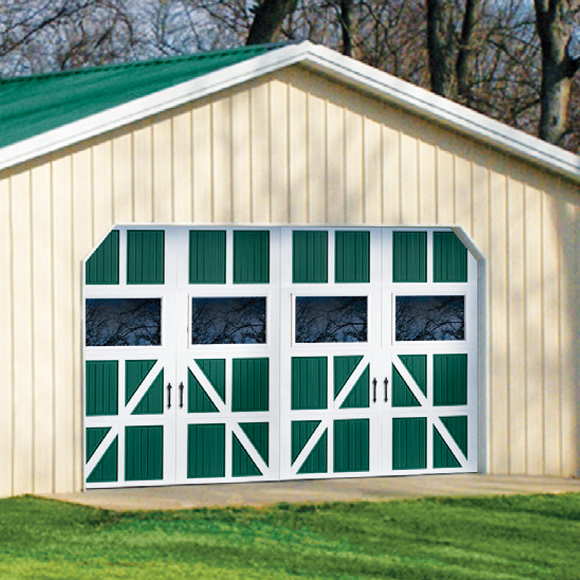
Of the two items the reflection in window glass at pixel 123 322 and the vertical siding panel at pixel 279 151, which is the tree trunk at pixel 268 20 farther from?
the reflection in window glass at pixel 123 322

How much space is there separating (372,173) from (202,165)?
5.30 feet

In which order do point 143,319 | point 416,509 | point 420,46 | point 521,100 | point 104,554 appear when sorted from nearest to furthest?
point 104,554, point 416,509, point 143,319, point 521,100, point 420,46

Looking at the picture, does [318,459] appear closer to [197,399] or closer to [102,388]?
[197,399]

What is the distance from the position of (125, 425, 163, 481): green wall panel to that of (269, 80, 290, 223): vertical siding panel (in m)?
2.12

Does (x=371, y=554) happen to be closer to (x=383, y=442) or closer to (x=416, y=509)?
(x=416, y=509)

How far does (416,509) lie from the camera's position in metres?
13.7

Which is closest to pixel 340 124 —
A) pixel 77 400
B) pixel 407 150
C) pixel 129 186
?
pixel 407 150

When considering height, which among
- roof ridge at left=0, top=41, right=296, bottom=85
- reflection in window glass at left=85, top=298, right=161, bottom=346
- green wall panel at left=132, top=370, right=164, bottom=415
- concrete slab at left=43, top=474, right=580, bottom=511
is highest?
roof ridge at left=0, top=41, right=296, bottom=85

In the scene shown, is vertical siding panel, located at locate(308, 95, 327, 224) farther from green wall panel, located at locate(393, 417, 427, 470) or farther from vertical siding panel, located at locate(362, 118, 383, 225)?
green wall panel, located at locate(393, 417, 427, 470)

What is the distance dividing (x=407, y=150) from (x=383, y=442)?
→ 2624mm

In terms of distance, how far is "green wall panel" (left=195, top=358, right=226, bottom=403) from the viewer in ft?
48.9

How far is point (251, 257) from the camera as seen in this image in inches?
592

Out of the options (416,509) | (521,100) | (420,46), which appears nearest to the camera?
(416,509)

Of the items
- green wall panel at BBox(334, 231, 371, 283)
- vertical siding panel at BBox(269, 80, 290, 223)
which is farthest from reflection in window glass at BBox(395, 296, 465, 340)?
vertical siding panel at BBox(269, 80, 290, 223)
